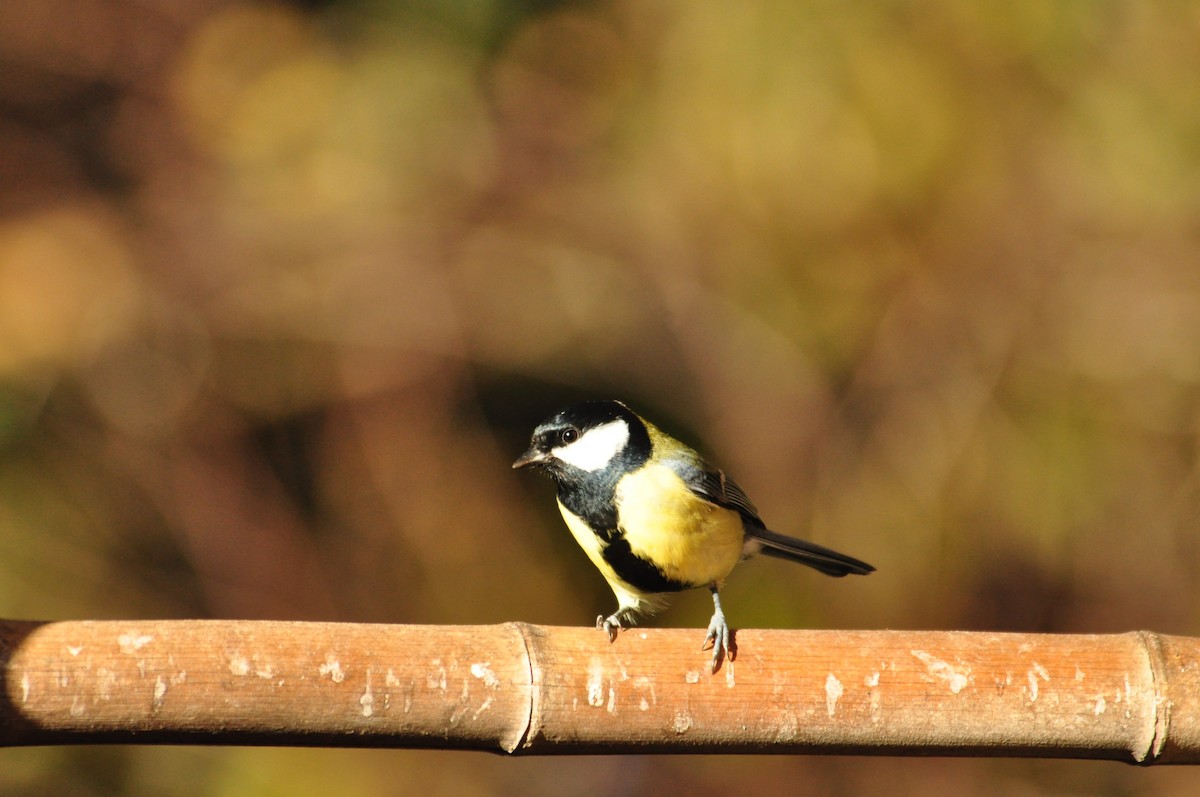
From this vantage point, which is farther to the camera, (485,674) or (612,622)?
(612,622)

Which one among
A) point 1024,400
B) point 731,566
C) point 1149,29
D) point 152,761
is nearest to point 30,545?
point 152,761

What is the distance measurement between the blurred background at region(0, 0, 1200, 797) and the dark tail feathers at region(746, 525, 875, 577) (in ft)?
2.71

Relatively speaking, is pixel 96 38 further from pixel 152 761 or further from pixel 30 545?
pixel 152 761

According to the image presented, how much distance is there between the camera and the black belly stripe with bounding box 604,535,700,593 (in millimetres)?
2094

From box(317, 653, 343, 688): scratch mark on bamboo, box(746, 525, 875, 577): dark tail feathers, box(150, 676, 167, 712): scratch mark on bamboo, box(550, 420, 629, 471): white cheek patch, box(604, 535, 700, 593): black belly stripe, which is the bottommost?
box(746, 525, 875, 577): dark tail feathers

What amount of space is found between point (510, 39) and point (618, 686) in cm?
314

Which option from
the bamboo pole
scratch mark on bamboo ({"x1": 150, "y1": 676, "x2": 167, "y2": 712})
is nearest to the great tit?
the bamboo pole

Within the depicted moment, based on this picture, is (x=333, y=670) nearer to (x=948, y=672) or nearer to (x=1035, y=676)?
(x=948, y=672)

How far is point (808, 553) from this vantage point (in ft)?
8.04

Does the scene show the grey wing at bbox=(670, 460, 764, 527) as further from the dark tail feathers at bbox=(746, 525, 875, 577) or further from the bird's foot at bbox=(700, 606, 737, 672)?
the bird's foot at bbox=(700, 606, 737, 672)

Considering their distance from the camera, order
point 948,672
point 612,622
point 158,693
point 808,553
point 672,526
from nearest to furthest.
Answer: point 158,693 → point 948,672 → point 612,622 → point 672,526 → point 808,553

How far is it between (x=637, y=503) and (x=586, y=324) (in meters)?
1.79

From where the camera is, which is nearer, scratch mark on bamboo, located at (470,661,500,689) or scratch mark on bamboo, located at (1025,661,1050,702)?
scratch mark on bamboo, located at (470,661,500,689)

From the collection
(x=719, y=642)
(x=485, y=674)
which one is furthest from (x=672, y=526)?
(x=485, y=674)
